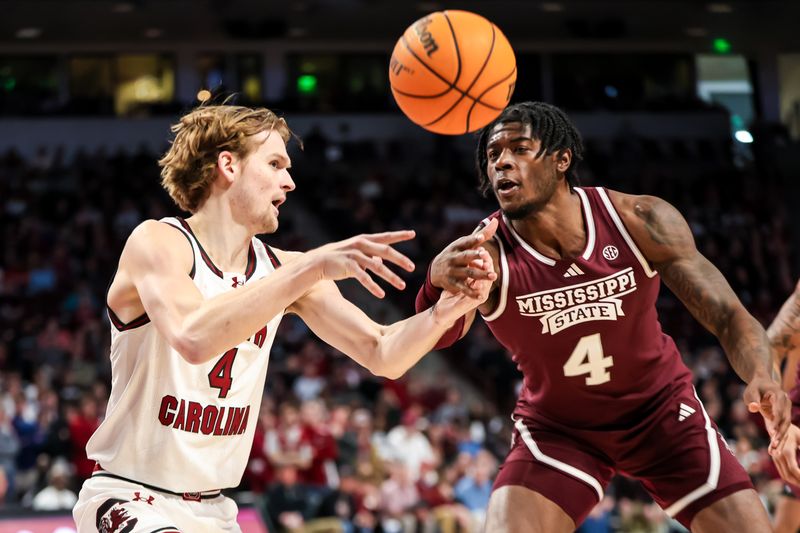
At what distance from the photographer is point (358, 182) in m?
20.6

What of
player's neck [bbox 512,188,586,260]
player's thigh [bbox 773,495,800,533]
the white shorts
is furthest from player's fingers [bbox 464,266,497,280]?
player's thigh [bbox 773,495,800,533]

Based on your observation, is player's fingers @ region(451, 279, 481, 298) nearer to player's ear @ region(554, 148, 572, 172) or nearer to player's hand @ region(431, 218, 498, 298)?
player's hand @ region(431, 218, 498, 298)

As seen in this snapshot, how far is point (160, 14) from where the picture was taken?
2088 cm

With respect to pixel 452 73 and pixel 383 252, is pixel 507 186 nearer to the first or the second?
pixel 452 73

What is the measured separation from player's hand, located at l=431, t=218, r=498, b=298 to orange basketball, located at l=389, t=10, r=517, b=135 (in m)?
1.01

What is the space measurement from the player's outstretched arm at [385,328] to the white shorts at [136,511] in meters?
0.83

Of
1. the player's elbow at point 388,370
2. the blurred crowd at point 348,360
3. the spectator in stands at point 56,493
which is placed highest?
the player's elbow at point 388,370

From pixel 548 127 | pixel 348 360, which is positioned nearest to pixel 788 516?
pixel 548 127

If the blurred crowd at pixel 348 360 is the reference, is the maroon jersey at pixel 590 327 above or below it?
above

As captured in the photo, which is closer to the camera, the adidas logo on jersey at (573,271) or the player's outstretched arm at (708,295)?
the player's outstretched arm at (708,295)

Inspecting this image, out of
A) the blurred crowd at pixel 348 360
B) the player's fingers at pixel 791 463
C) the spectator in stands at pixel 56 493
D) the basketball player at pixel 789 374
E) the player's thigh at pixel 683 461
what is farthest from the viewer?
the blurred crowd at pixel 348 360

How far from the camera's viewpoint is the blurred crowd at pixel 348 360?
434 inches

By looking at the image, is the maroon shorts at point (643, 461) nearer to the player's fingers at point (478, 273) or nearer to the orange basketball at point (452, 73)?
the player's fingers at point (478, 273)

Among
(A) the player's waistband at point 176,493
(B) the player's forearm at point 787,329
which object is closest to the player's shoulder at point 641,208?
(B) the player's forearm at point 787,329
